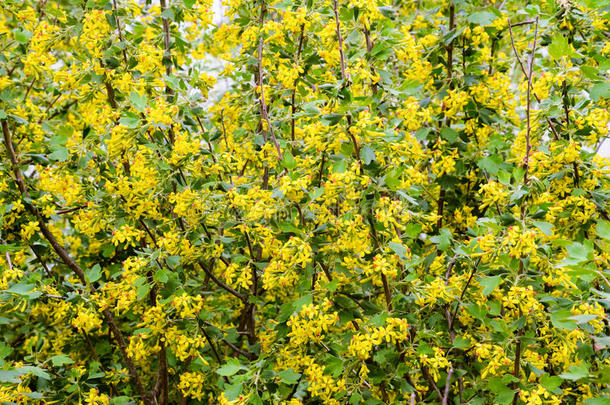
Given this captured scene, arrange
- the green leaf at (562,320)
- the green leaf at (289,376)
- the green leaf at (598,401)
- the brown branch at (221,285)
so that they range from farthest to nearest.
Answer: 1. the brown branch at (221,285)
2. the green leaf at (289,376)
3. the green leaf at (598,401)
4. the green leaf at (562,320)

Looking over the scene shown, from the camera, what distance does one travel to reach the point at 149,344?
2.67m

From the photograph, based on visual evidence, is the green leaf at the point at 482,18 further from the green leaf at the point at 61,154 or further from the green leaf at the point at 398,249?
the green leaf at the point at 61,154

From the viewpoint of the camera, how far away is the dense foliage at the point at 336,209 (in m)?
2.20

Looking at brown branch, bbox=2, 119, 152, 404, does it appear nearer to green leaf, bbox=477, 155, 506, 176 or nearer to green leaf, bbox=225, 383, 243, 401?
green leaf, bbox=225, 383, 243, 401

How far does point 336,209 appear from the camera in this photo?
9.41ft

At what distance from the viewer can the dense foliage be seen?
2203mm

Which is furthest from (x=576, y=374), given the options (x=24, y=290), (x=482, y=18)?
(x=24, y=290)

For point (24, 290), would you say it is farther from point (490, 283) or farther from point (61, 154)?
point (490, 283)

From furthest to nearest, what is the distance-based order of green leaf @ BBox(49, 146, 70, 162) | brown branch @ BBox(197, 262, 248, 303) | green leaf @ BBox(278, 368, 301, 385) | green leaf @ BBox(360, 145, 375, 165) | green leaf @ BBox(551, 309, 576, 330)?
brown branch @ BBox(197, 262, 248, 303), green leaf @ BBox(49, 146, 70, 162), green leaf @ BBox(278, 368, 301, 385), green leaf @ BBox(360, 145, 375, 165), green leaf @ BBox(551, 309, 576, 330)

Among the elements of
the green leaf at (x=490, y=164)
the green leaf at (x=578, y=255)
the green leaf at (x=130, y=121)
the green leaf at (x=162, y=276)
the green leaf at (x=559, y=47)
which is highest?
the green leaf at (x=559, y=47)

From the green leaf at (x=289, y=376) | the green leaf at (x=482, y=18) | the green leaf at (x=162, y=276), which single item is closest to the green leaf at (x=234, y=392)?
the green leaf at (x=289, y=376)

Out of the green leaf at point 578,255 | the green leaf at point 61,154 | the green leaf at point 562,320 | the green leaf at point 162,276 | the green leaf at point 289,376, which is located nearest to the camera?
the green leaf at point 578,255

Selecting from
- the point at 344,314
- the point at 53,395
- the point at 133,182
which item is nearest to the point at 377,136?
the point at 344,314

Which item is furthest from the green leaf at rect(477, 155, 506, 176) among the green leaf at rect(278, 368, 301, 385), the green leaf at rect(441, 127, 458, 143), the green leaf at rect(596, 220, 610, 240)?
the green leaf at rect(278, 368, 301, 385)
